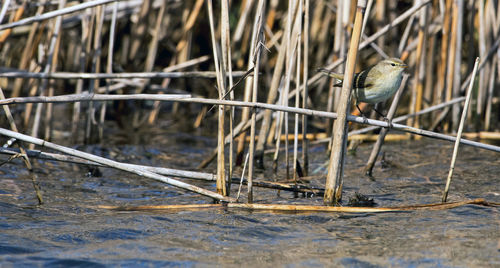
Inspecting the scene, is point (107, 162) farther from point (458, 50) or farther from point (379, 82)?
point (458, 50)

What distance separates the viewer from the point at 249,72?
4039mm

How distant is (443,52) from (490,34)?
0.70 meters

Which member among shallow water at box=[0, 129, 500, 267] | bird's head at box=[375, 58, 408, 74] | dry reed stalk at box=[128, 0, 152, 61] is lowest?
shallow water at box=[0, 129, 500, 267]

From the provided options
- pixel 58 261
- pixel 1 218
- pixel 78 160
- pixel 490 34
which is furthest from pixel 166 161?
pixel 490 34

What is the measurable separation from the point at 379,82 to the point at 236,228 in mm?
1837

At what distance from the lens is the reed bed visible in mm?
4020

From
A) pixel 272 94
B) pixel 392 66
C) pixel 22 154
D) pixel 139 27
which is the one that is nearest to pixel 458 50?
pixel 392 66

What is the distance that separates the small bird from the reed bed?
0.18 metres

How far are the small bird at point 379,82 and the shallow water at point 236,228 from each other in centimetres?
A: 85

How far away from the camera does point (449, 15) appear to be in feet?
21.8

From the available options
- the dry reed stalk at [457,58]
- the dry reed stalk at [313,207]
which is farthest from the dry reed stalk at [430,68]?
the dry reed stalk at [313,207]

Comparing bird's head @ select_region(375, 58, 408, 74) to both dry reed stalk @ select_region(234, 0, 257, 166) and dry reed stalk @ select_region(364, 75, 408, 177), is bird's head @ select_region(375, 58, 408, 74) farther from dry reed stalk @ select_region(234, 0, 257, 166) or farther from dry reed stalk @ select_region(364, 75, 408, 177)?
dry reed stalk @ select_region(234, 0, 257, 166)

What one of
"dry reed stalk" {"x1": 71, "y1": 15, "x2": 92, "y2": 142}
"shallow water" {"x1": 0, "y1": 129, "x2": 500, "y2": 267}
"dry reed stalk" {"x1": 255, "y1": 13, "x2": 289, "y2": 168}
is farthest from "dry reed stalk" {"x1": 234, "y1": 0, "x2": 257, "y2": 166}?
"dry reed stalk" {"x1": 71, "y1": 15, "x2": 92, "y2": 142}

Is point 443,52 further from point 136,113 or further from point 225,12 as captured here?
point 136,113
